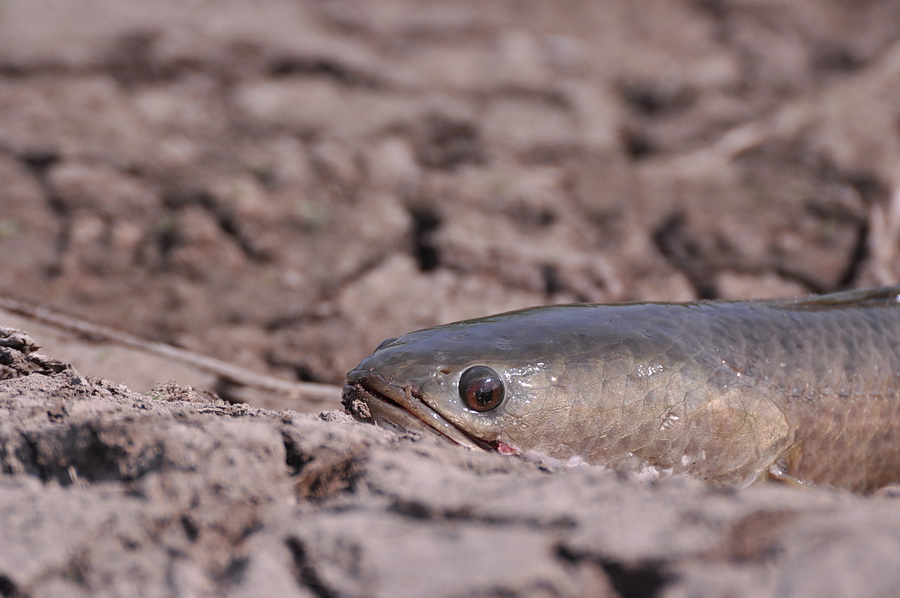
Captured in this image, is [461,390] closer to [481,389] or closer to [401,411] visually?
[481,389]

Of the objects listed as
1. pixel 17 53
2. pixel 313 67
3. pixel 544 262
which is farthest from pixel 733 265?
pixel 17 53

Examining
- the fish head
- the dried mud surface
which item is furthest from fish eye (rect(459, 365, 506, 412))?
the dried mud surface

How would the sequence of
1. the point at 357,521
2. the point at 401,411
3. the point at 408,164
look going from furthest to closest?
the point at 408,164, the point at 401,411, the point at 357,521

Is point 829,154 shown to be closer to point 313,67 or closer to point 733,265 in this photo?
point 733,265

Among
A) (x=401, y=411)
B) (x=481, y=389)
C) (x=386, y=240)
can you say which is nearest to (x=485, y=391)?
(x=481, y=389)

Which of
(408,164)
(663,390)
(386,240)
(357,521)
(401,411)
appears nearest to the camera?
(357,521)

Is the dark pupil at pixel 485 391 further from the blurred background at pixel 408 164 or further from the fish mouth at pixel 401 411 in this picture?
the blurred background at pixel 408 164
